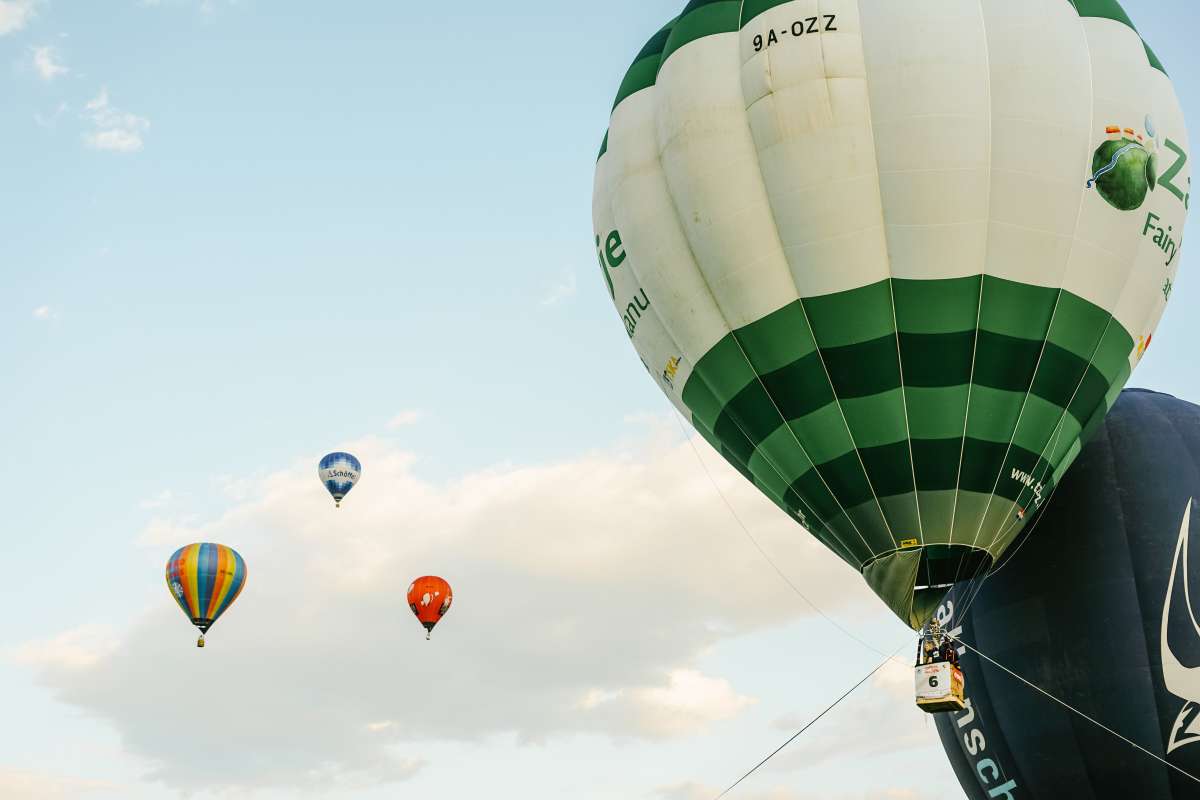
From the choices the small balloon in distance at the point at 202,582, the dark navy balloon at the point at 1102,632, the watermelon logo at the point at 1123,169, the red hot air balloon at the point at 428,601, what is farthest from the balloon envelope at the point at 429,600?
the watermelon logo at the point at 1123,169

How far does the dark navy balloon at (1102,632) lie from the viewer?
45.1 ft

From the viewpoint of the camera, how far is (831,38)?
1345 cm

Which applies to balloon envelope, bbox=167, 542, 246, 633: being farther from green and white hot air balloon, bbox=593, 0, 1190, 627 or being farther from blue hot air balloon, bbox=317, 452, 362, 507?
green and white hot air balloon, bbox=593, 0, 1190, 627

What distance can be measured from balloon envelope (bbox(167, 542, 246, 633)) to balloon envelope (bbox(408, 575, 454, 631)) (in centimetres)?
372

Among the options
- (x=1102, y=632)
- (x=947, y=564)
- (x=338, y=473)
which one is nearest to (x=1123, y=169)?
(x=947, y=564)

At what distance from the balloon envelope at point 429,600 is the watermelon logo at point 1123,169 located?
1850 centimetres

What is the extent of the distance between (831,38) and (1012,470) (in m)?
4.76

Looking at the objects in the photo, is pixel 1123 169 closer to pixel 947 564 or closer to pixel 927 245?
pixel 927 245

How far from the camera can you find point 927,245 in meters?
13.3

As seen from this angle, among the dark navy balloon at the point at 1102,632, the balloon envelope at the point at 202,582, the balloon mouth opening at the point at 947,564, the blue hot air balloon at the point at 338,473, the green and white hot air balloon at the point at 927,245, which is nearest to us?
the green and white hot air balloon at the point at 927,245

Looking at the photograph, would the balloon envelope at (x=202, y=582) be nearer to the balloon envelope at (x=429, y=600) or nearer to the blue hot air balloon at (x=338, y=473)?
the balloon envelope at (x=429, y=600)

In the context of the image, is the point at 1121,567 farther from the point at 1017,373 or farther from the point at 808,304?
the point at 808,304

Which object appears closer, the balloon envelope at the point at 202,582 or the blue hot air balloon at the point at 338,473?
the balloon envelope at the point at 202,582

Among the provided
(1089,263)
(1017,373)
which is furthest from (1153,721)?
(1089,263)
